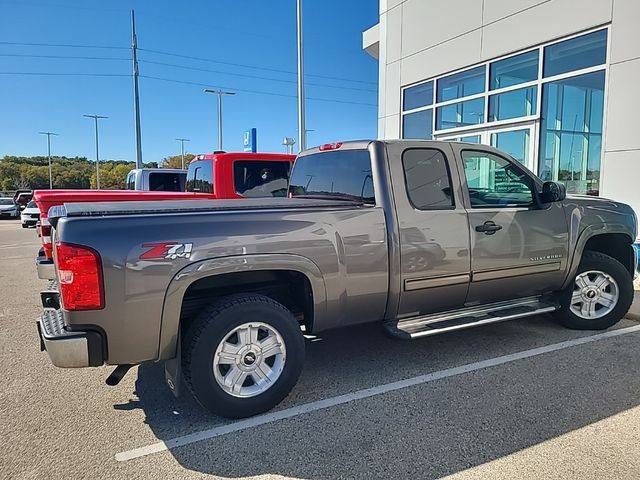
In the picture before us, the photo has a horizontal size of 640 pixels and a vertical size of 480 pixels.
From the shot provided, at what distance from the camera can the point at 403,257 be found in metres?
3.87

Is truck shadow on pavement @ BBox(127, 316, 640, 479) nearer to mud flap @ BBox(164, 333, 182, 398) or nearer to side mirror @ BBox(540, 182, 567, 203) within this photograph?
mud flap @ BBox(164, 333, 182, 398)

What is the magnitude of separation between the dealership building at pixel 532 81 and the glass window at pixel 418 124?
3cm

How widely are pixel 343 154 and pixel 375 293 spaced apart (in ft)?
4.53

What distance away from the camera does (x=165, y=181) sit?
1210 cm

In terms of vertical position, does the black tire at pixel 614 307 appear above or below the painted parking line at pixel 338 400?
above

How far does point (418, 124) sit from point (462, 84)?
161 centimetres

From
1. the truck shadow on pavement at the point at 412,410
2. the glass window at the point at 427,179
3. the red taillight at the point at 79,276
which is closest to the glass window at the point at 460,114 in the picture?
the truck shadow on pavement at the point at 412,410

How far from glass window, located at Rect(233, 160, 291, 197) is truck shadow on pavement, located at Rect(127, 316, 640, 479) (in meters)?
3.19

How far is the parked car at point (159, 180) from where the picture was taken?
1177 centimetres

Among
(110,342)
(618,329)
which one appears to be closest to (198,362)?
(110,342)

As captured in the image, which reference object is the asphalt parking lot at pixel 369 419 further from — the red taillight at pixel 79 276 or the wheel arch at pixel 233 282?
the red taillight at pixel 79 276

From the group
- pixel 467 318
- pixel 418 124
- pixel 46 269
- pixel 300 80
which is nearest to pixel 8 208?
pixel 300 80

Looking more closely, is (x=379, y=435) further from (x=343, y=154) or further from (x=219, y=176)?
(x=219, y=176)

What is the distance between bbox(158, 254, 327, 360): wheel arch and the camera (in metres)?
3.09
